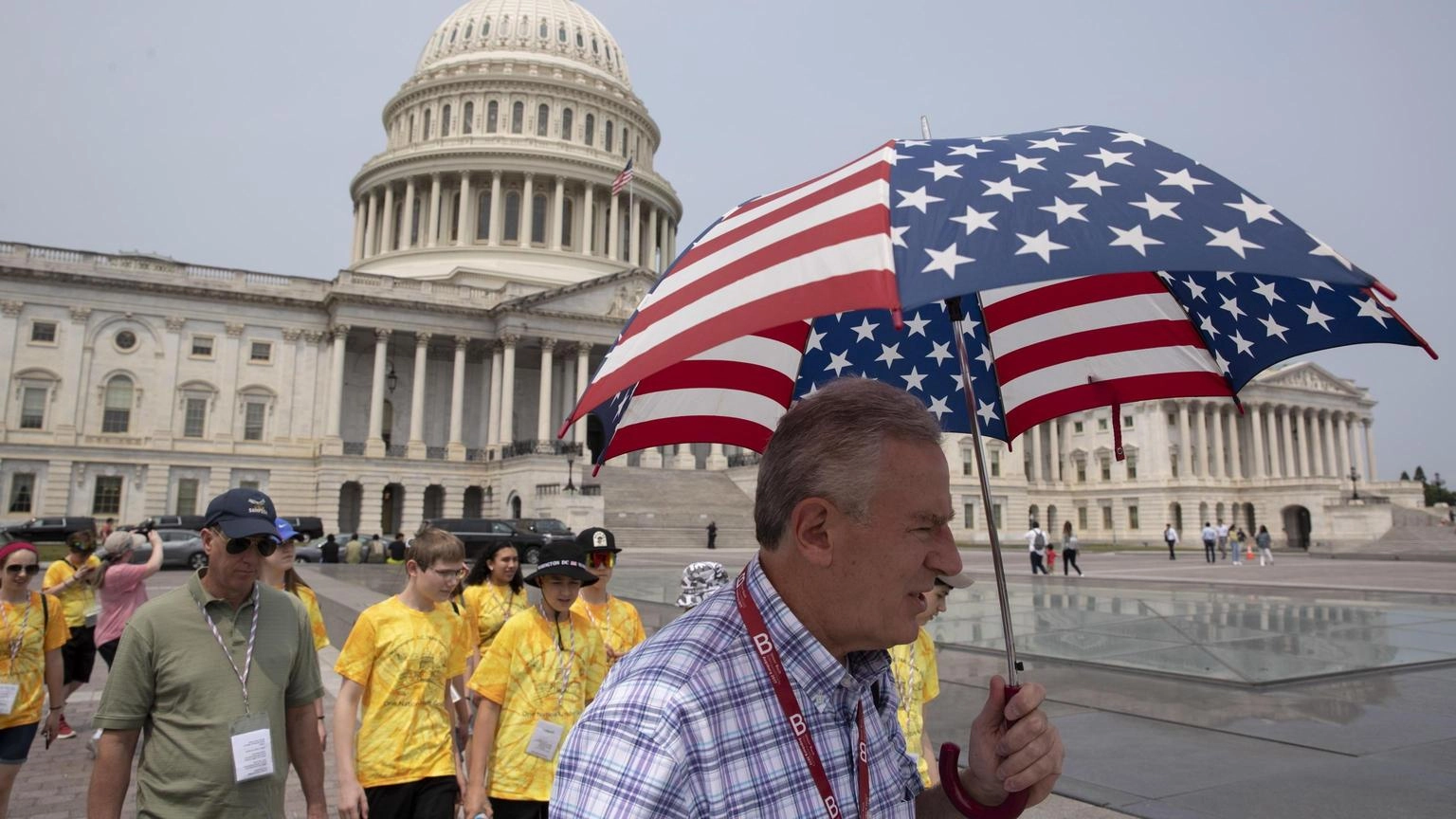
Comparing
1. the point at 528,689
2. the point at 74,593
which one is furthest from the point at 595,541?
the point at 74,593

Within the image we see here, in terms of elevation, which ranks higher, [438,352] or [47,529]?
[438,352]

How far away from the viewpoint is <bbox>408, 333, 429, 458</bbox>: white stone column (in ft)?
193

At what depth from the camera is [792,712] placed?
176 cm

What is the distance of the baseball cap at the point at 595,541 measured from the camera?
5861 mm

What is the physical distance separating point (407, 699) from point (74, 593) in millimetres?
7004

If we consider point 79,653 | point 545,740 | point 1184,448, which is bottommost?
point 79,653

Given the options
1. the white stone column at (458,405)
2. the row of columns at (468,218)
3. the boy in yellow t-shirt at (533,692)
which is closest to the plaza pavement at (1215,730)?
the boy in yellow t-shirt at (533,692)

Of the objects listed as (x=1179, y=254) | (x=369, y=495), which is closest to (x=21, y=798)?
(x=1179, y=254)

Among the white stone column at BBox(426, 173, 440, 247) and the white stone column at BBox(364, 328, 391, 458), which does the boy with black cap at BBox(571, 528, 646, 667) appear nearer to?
the white stone column at BBox(364, 328, 391, 458)

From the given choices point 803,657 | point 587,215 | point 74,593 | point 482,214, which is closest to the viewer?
point 803,657

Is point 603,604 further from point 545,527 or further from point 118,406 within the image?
point 118,406

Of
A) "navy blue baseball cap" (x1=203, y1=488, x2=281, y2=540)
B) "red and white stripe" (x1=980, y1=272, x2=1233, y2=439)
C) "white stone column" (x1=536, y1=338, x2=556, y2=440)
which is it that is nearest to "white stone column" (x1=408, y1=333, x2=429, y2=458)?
"white stone column" (x1=536, y1=338, x2=556, y2=440)

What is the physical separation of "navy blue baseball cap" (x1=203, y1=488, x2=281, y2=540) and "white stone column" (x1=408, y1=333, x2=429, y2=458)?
57120 mm

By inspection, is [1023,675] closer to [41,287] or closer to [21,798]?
[21,798]
